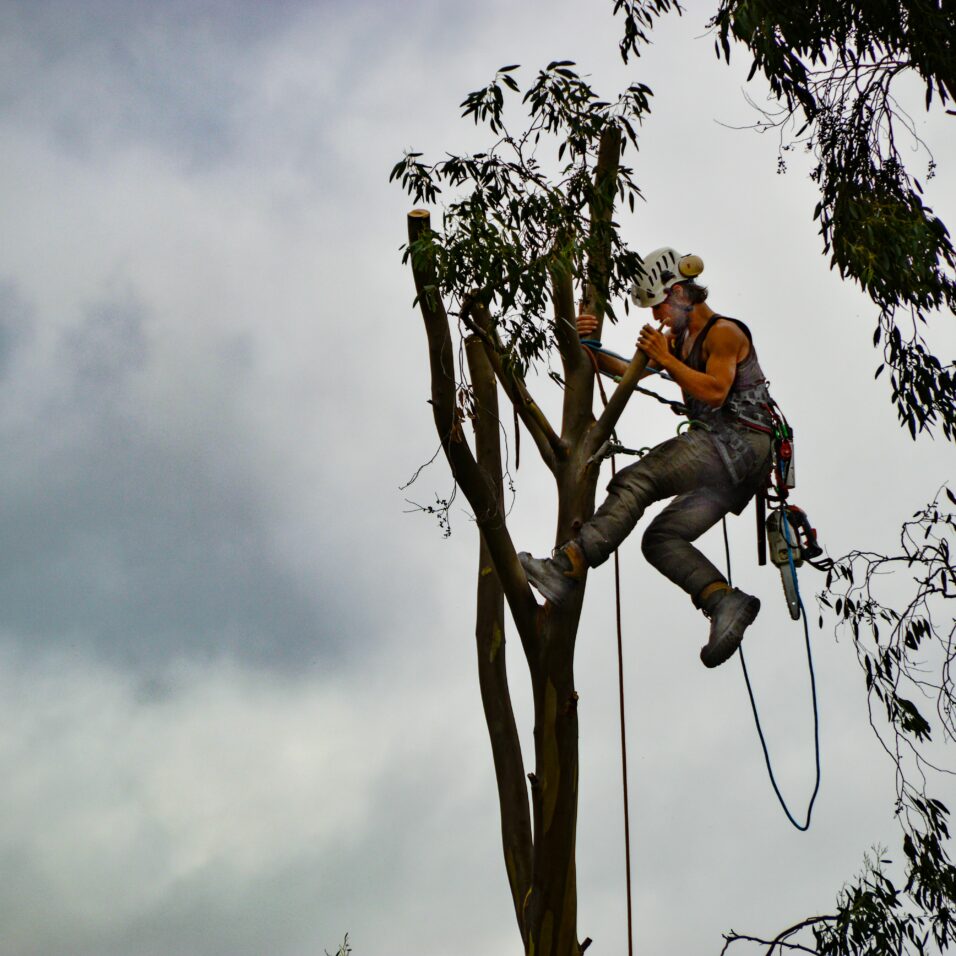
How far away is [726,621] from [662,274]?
176cm

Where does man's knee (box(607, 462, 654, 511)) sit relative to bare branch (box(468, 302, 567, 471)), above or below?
below

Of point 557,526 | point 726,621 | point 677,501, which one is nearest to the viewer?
point 726,621

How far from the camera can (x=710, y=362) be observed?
7.00 meters

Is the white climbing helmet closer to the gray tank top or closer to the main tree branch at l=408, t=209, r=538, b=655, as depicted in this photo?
the gray tank top

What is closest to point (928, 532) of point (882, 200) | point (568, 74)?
point (882, 200)

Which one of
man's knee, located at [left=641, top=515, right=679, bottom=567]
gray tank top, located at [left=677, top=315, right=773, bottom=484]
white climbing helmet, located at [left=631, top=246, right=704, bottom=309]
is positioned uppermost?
white climbing helmet, located at [left=631, top=246, right=704, bottom=309]

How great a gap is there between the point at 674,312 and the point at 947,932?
13.8 ft

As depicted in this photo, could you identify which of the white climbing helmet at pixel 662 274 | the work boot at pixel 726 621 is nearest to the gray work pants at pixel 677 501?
the work boot at pixel 726 621

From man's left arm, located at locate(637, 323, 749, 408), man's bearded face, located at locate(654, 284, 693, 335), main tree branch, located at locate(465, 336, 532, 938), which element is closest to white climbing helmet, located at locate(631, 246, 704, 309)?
man's bearded face, located at locate(654, 284, 693, 335)

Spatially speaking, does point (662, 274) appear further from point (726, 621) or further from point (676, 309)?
point (726, 621)

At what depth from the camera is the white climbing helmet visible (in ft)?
23.8

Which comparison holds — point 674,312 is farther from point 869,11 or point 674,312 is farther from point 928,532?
point 869,11

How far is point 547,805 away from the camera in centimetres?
757

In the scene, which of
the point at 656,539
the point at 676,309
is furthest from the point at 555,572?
the point at 676,309
